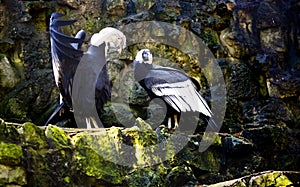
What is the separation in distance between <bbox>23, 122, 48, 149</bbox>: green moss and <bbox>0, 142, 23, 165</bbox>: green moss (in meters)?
0.08

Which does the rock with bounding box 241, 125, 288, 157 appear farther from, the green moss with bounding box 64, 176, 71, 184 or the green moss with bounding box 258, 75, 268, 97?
the green moss with bounding box 64, 176, 71, 184

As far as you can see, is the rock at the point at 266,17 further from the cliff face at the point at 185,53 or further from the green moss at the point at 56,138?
the green moss at the point at 56,138

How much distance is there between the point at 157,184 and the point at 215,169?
1.79 ft

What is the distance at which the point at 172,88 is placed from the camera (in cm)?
423

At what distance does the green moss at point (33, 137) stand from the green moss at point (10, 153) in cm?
8

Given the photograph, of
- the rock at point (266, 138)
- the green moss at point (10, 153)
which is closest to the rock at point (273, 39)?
the rock at point (266, 138)

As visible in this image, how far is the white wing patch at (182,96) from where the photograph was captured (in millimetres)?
4113

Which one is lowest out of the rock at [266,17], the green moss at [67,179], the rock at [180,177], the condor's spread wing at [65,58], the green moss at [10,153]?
the rock at [180,177]

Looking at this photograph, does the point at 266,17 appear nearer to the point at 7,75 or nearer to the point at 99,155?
the point at 7,75

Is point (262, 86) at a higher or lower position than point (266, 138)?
higher

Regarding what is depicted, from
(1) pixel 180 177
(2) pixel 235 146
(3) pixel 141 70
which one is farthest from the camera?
(3) pixel 141 70

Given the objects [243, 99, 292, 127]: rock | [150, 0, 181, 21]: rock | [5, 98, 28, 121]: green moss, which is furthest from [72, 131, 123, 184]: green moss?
[150, 0, 181, 21]: rock

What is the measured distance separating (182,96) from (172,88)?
127 millimetres

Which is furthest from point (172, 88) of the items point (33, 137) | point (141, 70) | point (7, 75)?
point (7, 75)
